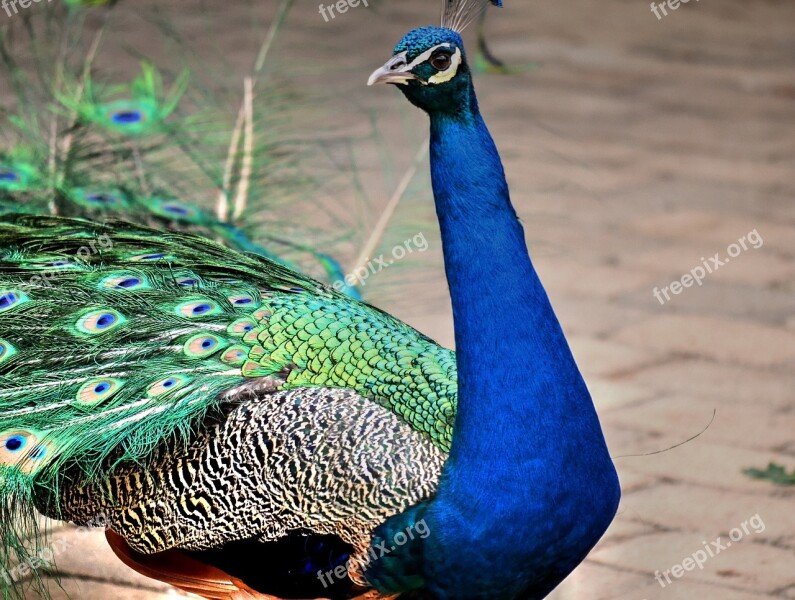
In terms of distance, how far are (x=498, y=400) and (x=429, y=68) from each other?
496mm

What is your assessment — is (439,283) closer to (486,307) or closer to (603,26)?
(486,307)

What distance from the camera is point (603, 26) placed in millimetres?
5875

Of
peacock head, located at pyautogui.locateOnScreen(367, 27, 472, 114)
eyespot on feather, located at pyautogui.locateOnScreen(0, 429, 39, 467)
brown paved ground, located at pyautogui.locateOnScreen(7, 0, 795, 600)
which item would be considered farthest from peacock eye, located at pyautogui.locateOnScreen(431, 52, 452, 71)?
brown paved ground, located at pyautogui.locateOnScreen(7, 0, 795, 600)

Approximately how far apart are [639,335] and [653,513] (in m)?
0.86

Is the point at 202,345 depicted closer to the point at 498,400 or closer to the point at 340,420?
the point at 340,420

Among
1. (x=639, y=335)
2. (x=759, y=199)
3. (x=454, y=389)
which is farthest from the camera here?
(x=759, y=199)

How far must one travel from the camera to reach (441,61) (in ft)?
5.84

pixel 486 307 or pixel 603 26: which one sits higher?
pixel 486 307

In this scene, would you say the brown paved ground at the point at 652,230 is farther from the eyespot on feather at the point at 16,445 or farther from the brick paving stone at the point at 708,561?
the eyespot on feather at the point at 16,445

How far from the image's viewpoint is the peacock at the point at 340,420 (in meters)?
A: 1.89

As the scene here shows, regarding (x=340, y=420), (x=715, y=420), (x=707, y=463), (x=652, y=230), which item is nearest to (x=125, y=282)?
(x=340, y=420)

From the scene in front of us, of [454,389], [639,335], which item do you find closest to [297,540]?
[454,389]

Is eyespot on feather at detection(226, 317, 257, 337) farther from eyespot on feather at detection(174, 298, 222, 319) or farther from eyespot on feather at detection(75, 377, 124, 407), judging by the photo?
eyespot on feather at detection(75, 377, 124, 407)

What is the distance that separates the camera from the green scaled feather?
203cm
